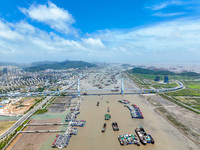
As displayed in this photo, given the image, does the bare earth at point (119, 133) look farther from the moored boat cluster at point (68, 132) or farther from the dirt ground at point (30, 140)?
the moored boat cluster at point (68, 132)

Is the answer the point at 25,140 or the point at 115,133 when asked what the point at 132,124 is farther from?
the point at 25,140

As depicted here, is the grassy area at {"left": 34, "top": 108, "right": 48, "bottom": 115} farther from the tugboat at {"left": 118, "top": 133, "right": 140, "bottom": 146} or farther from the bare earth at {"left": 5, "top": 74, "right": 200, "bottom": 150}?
the tugboat at {"left": 118, "top": 133, "right": 140, "bottom": 146}

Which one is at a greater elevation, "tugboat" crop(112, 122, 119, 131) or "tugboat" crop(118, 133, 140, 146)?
"tugboat" crop(112, 122, 119, 131)

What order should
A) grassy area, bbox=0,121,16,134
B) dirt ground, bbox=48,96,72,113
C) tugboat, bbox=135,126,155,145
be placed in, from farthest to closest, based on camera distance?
dirt ground, bbox=48,96,72,113 → grassy area, bbox=0,121,16,134 → tugboat, bbox=135,126,155,145

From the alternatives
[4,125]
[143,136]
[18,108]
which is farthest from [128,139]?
[18,108]

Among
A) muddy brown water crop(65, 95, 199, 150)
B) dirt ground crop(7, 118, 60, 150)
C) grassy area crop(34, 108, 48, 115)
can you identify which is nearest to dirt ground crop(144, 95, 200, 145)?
muddy brown water crop(65, 95, 199, 150)

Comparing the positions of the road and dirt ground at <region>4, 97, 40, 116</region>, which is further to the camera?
dirt ground at <region>4, 97, 40, 116</region>

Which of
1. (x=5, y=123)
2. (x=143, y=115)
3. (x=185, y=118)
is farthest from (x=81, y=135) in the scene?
(x=185, y=118)

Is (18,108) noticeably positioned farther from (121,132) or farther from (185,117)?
(185,117)
